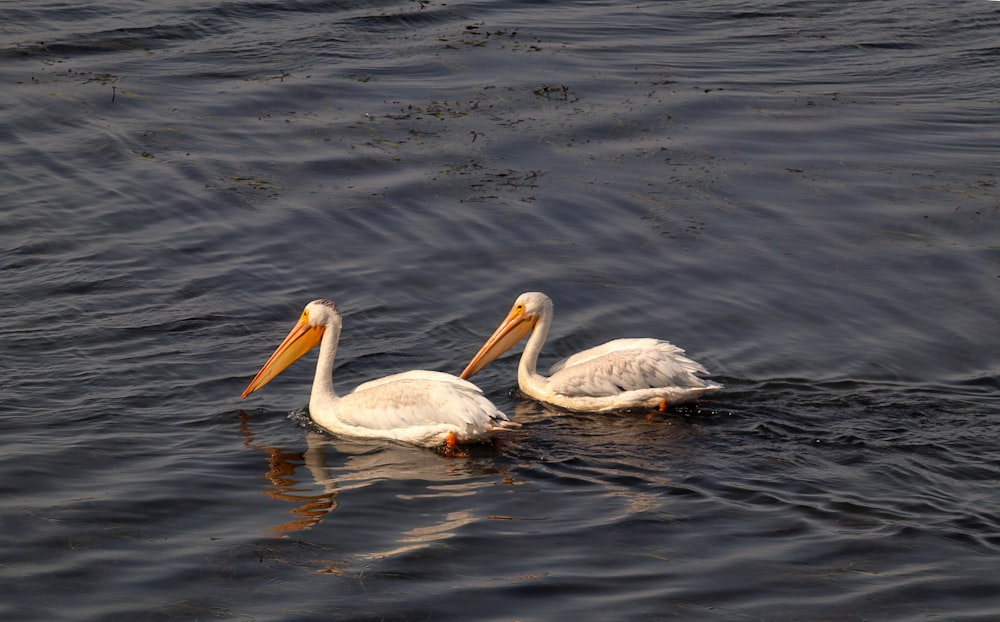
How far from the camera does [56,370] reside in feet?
26.6

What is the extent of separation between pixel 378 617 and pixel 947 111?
1010 cm

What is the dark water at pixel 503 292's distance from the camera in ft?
20.2

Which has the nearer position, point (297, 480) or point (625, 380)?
point (297, 480)

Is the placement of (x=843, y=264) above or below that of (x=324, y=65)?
below

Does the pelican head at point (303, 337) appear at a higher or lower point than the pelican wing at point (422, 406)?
higher

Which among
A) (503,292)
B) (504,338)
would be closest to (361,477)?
(504,338)

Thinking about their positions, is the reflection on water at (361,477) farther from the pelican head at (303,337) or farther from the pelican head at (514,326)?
the pelican head at (514,326)

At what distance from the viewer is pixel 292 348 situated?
8281mm

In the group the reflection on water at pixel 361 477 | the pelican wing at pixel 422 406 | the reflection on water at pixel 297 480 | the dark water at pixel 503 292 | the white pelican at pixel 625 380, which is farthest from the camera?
the white pelican at pixel 625 380

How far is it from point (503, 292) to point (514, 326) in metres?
1.17

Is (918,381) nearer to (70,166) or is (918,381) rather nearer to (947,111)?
(947,111)

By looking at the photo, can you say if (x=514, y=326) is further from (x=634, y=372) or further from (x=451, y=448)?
(x=451, y=448)

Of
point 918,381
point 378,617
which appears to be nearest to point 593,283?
point 918,381

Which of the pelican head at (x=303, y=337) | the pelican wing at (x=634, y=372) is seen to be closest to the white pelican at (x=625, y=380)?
the pelican wing at (x=634, y=372)
